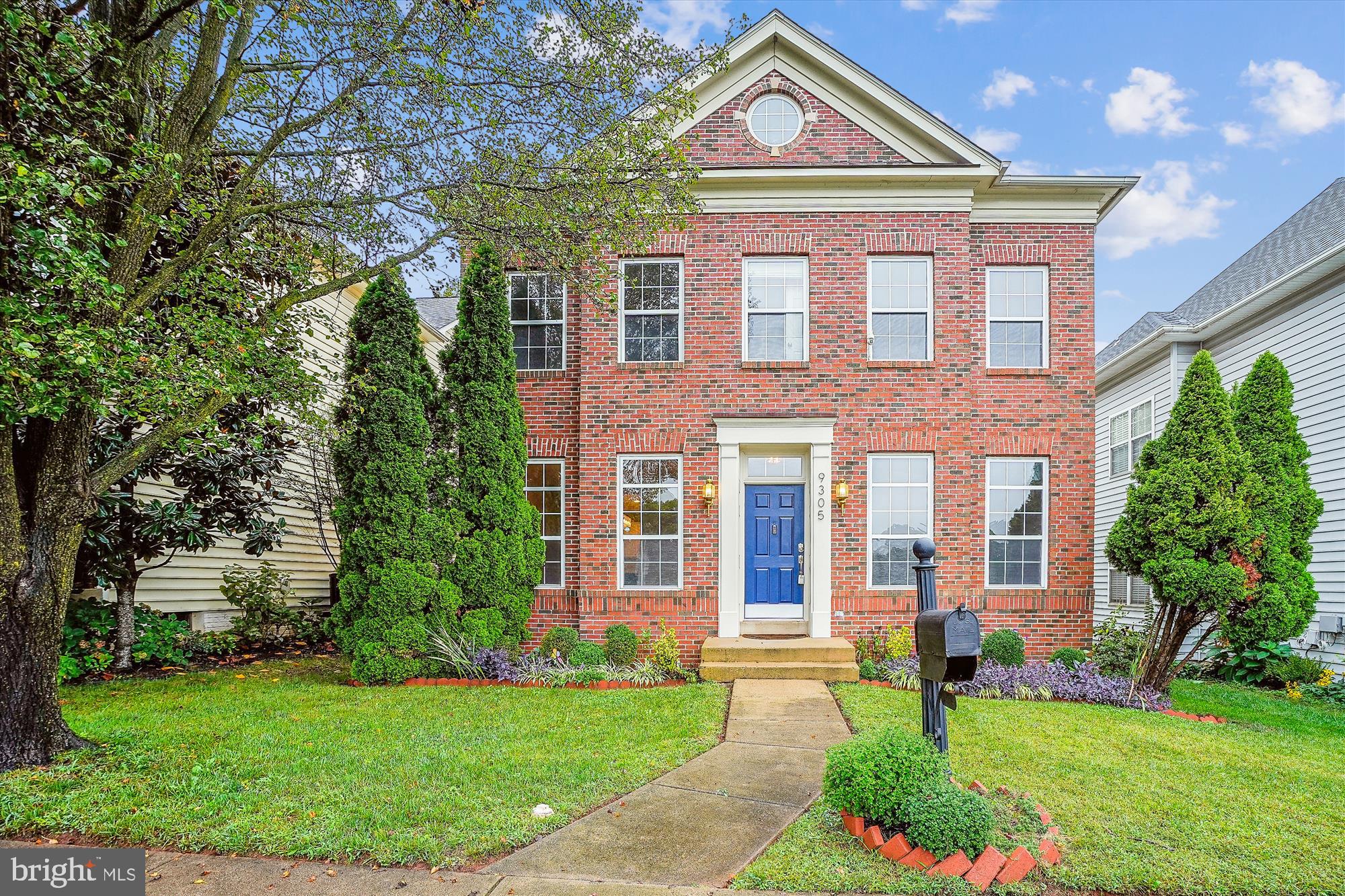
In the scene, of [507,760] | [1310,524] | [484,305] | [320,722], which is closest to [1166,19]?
[1310,524]

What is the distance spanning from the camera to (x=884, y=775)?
3.54 metres

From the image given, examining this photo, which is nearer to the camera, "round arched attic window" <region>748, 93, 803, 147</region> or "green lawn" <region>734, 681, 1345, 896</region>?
"green lawn" <region>734, 681, 1345, 896</region>

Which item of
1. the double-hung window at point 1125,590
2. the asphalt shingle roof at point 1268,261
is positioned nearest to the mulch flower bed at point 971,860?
the asphalt shingle roof at point 1268,261

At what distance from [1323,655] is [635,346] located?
10.2 meters

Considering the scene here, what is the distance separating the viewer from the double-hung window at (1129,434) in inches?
521

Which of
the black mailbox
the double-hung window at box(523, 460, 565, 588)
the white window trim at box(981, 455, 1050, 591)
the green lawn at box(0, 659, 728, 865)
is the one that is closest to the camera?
the black mailbox

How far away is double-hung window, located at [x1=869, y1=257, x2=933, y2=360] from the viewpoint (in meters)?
9.49

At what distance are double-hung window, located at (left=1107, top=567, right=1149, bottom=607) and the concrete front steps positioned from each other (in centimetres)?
735

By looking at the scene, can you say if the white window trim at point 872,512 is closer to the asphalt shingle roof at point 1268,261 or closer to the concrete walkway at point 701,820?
the concrete walkway at point 701,820

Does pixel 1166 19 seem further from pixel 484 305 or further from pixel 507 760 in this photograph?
pixel 507 760

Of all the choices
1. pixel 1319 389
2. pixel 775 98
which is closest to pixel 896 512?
pixel 775 98

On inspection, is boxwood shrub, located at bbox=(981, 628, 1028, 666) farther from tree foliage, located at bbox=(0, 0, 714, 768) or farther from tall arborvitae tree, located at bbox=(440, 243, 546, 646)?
tree foliage, located at bbox=(0, 0, 714, 768)

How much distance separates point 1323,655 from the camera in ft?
30.3

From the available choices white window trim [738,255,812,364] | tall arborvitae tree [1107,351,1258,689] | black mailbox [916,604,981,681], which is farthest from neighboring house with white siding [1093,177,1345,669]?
black mailbox [916,604,981,681]
